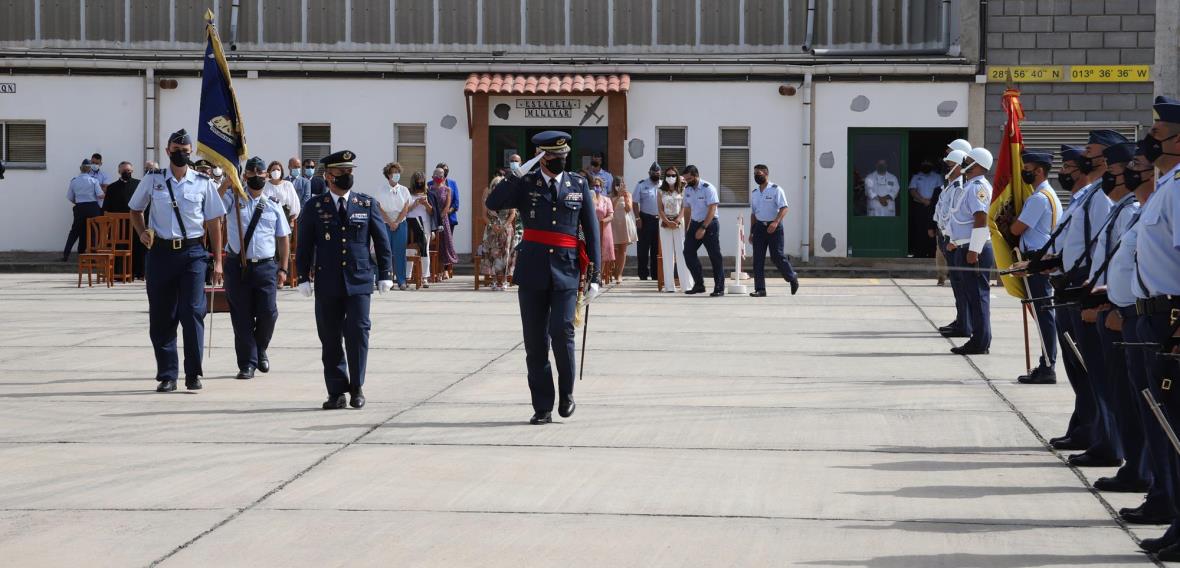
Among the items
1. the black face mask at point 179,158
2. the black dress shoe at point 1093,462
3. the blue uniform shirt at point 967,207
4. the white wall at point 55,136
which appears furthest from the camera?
the white wall at point 55,136

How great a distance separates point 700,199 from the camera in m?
22.1

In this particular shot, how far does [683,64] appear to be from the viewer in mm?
29922

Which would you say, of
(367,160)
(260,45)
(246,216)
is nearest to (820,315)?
(246,216)

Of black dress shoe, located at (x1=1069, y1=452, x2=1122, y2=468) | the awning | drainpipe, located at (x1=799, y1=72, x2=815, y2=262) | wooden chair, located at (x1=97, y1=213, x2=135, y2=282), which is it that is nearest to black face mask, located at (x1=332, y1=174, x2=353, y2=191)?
black dress shoe, located at (x1=1069, y1=452, x2=1122, y2=468)

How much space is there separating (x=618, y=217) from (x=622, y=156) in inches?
216

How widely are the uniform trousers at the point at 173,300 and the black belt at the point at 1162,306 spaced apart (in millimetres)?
7191

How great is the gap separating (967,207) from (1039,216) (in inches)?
145

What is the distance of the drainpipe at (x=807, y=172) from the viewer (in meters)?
29.6

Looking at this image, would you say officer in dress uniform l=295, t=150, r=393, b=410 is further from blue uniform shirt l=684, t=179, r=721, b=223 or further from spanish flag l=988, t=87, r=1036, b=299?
blue uniform shirt l=684, t=179, r=721, b=223

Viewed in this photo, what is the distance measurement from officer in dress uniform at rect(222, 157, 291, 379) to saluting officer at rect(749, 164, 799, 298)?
10.1m

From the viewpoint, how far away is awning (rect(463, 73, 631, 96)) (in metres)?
29.4

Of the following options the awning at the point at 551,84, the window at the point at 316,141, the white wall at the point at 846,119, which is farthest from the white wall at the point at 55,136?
the white wall at the point at 846,119

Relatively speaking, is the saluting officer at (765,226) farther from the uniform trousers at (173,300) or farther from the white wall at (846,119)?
the uniform trousers at (173,300)

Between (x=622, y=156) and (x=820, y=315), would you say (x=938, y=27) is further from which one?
(x=820, y=315)
